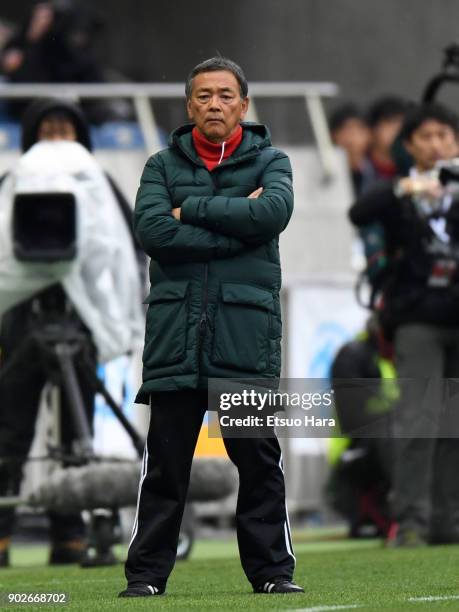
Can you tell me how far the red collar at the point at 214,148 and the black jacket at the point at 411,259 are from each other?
140 inches

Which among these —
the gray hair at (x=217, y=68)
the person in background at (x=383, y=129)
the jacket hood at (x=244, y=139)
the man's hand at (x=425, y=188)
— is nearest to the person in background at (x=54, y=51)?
the person in background at (x=383, y=129)

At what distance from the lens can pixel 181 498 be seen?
6.99m

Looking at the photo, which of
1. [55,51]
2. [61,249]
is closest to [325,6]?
[55,51]

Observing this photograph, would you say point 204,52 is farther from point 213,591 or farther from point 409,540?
point 213,591

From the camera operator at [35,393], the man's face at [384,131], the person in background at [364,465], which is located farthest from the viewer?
the man's face at [384,131]

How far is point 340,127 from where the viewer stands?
1662 centimetres

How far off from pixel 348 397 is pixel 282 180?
84cm

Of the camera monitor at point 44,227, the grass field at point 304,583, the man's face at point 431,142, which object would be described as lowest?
the grass field at point 304,583

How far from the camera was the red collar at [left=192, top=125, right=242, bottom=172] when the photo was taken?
706 cm

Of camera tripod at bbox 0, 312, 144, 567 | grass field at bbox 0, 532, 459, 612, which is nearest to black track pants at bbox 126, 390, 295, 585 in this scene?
grass field at bbox 0, 532, 459, 612

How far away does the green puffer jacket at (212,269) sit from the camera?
6840 mm

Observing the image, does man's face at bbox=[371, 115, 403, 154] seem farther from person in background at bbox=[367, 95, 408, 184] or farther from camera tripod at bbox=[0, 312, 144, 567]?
camera tripod at bbox=[0, 312, 144, 567]

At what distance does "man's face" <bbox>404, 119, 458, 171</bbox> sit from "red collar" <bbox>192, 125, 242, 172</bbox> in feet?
12.5

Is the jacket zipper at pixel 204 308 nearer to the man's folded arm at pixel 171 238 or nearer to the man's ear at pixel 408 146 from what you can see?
the man's folded arm at pixel 171 238
